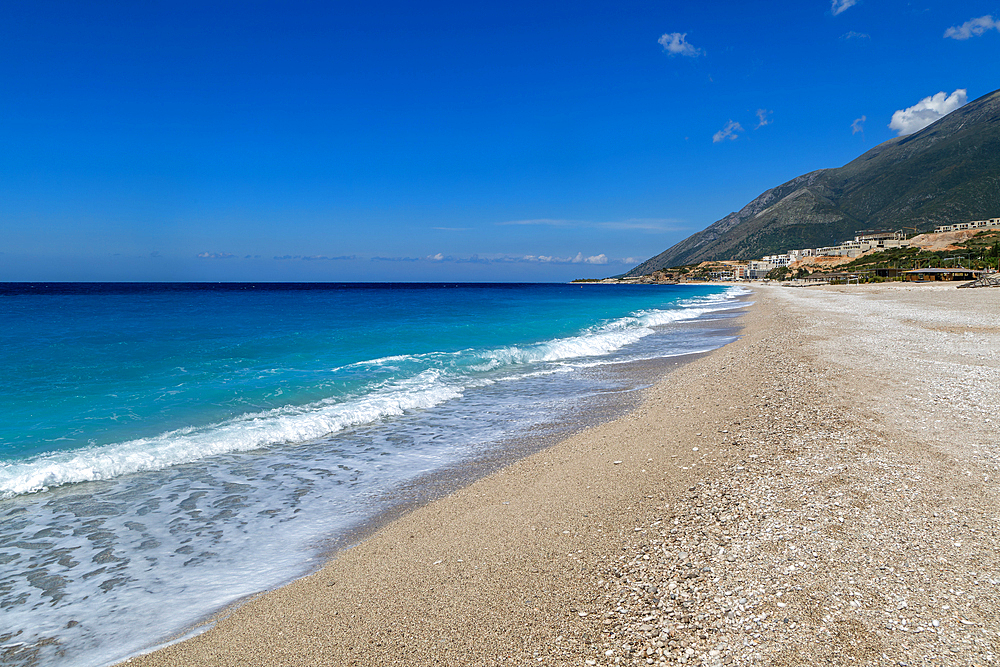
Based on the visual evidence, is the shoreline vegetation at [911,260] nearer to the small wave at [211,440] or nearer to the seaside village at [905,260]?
the seaside village at [905,260]

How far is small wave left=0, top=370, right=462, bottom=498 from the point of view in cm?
660

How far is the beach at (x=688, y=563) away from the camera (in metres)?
2.74

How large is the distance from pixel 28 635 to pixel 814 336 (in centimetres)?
1916

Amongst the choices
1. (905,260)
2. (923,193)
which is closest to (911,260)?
(905,260)

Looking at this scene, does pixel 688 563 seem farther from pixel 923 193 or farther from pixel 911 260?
pixel 923 193

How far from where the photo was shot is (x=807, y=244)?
584 ft

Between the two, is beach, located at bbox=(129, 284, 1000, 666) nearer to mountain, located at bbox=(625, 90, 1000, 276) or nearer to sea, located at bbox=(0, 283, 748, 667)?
sea, located at bbox=(0, 283, 748, 667)

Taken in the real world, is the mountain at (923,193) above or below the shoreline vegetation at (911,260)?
above

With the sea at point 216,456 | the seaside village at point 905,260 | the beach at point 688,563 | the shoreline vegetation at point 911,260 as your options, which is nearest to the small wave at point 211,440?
the sea at point 216,456

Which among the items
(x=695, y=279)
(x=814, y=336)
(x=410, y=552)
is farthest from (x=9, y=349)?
(x=695, y=279)

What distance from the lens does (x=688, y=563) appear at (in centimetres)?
344

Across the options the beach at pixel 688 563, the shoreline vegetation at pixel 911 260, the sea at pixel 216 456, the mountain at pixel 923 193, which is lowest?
the sea at pixel 216 456

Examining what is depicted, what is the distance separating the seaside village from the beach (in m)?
54.4

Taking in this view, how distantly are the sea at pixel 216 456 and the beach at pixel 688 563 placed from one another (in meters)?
0.66
